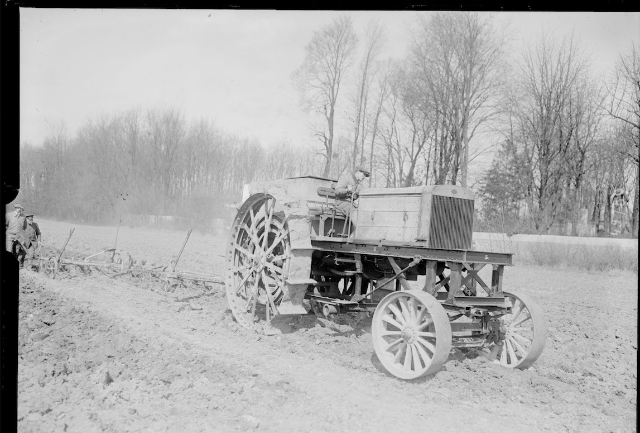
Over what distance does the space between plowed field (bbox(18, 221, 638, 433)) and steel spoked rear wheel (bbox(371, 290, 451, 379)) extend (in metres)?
0.21

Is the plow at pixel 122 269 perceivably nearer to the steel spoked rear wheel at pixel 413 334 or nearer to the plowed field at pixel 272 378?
the plowed field at pixel 272 378

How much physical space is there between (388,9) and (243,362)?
4350 mm

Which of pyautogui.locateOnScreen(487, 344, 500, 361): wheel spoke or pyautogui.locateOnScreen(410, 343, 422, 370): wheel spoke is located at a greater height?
pyautogui.locateOnScreen(410, 343, 422, 370): wheel spoke

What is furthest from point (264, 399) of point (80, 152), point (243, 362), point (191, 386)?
point (80, 152)

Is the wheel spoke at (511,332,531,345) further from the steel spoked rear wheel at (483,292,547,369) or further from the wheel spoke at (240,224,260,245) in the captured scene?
the wheel spoke at (240,224,260,245)

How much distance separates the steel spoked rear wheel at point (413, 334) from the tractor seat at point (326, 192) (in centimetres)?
237

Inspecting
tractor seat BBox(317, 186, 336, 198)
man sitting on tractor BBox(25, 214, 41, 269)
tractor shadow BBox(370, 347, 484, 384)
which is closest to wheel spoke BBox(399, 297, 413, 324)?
tractor shadow BBox(370, 347, 484, 384)

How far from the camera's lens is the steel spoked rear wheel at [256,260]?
804 cm

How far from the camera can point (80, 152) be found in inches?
664

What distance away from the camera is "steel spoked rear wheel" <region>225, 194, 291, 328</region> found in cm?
804

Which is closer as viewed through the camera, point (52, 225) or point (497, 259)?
point (497, 259)

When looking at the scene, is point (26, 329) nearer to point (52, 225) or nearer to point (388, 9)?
point (388, 9)

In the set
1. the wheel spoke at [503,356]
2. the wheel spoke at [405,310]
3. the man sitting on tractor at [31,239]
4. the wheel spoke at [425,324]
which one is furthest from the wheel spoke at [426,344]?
the man sitting on tractor at [31,239]

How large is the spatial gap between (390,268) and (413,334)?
202 cm
